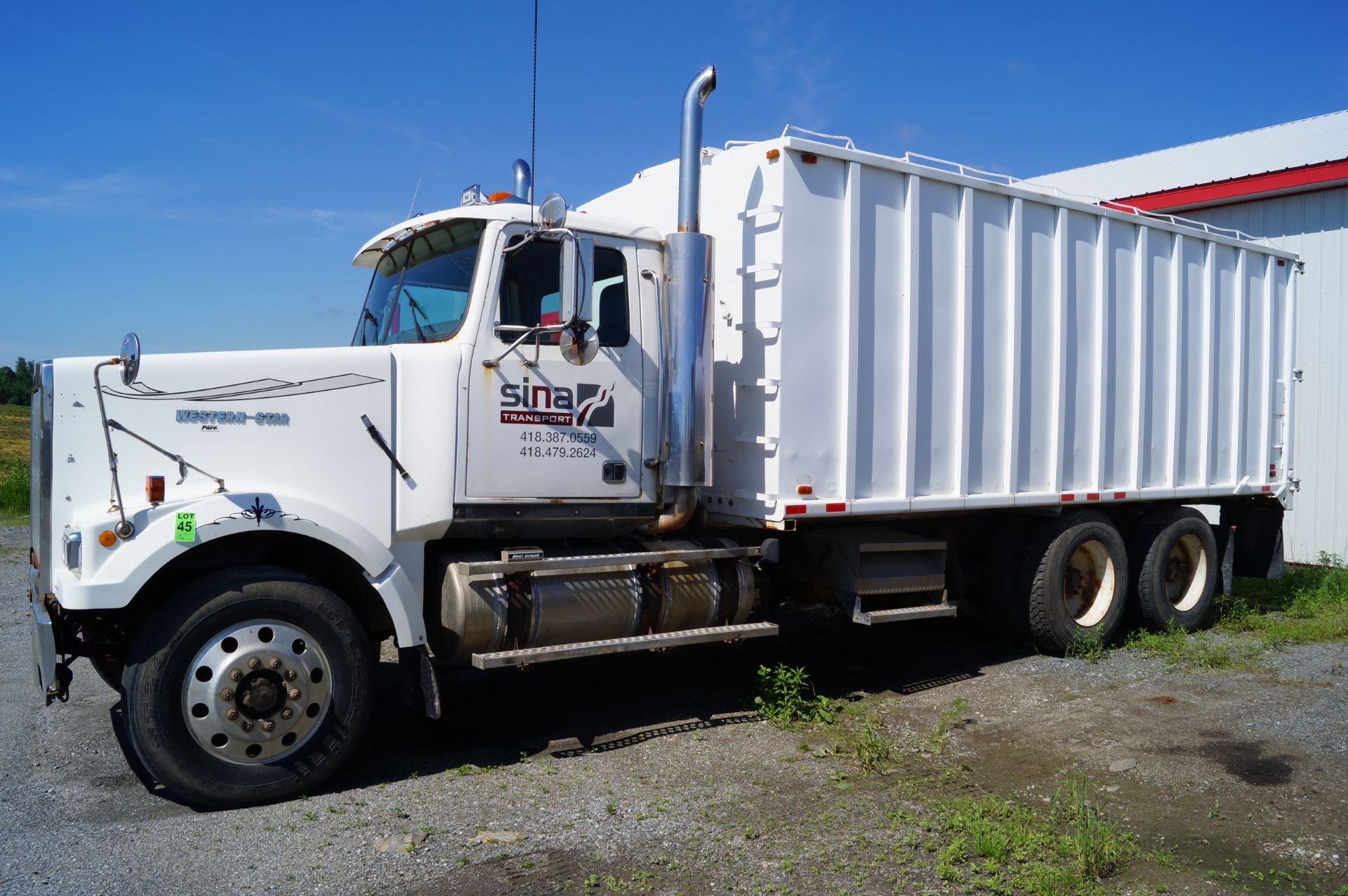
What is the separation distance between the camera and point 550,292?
5.65 metres

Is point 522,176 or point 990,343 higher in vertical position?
point 522,176

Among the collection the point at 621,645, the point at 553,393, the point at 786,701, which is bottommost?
the point at 786,701

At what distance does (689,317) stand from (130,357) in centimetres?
296

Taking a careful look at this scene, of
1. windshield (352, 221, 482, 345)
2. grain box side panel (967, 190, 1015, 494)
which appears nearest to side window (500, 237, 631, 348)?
windshield (352, 221, 482, 345)

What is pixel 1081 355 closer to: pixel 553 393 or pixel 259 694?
pixel 553 393

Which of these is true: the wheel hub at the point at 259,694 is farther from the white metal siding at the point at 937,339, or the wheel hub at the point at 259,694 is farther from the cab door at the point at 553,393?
the white metal siding at the point at 937,339

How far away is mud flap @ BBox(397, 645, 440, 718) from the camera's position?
514 centimetres

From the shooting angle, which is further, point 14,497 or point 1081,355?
point 14,497

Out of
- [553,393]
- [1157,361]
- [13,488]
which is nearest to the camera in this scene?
[553,393]

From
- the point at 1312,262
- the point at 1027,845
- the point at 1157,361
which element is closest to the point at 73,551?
the point at 1027,845

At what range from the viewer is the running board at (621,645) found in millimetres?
5281

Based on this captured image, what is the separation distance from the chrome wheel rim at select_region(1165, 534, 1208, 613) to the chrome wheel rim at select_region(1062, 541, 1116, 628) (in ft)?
4.16

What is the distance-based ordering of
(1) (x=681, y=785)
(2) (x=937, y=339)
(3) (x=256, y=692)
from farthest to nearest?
(2) (x=937, y=339), (1) (x=681, y=785), (3) (x=256, y=692)

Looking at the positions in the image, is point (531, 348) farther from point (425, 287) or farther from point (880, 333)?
point (880, 333)
